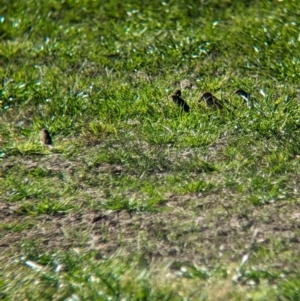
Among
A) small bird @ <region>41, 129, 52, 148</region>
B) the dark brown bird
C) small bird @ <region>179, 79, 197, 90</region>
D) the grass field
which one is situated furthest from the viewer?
small bird @ <region>179, 79, 197, 90</region>

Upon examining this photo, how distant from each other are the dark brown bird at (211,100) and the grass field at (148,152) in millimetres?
49

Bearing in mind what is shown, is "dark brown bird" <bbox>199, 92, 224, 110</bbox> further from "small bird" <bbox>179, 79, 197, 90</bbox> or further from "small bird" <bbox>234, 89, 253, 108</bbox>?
"small bird" <bbox>179, 79, 197, 90</bbox>

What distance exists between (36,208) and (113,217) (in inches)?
→ 17.8

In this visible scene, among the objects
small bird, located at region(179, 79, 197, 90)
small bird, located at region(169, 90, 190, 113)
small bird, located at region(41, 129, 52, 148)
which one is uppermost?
small bird, located at region(169, 90, 190, 113)

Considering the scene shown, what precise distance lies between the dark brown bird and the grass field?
49mm

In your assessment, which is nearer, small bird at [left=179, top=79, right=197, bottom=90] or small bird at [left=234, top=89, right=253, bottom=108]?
small bird at [left=234, top=89, right=253, bottom=108]

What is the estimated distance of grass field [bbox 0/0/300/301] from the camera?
140 inches

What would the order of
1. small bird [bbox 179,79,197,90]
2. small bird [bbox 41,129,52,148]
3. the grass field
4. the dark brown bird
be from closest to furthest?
the grass field → small bird [bbox 41,129,52,148] → the dark brown bird → small bird [bbox 179,79,197,90]

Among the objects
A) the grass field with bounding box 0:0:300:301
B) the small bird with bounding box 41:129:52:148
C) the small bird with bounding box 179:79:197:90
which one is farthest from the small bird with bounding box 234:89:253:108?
the small bird with bounding box 41:129:52:148

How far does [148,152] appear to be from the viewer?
459cm

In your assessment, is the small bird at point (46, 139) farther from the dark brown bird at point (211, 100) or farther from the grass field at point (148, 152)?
the dark brown bird at point (211, 100)

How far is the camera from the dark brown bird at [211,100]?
5014 millimetres

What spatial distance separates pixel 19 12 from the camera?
6.66 meters

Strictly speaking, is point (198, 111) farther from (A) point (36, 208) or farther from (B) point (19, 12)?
(B) point (19, 12)
